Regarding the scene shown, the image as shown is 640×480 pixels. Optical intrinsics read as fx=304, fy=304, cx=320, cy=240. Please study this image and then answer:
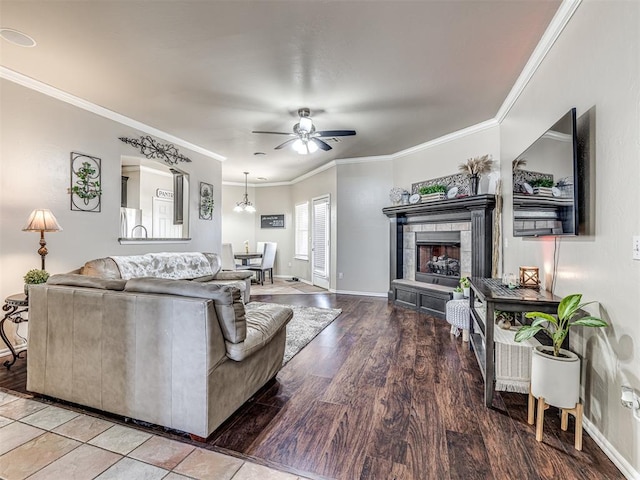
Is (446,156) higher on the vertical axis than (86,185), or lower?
higher

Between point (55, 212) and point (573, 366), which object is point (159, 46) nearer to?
point (55, 212)

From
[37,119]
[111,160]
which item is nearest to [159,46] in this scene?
[37,119]

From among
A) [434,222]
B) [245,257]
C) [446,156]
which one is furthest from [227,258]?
[446,156]

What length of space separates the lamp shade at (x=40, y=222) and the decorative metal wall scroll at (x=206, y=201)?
101 inches

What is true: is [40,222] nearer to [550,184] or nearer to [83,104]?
[83,104]

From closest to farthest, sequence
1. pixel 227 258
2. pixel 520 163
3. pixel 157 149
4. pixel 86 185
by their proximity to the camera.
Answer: pixel 520 163 < pixel 86 185 < pixel 157 149 < pixel 227 258

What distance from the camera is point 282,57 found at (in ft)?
8.76

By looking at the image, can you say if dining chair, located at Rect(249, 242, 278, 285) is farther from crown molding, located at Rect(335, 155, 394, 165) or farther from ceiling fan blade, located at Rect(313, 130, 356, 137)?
ceiling fan blade, located at Rect(313, 130, 356, 137)

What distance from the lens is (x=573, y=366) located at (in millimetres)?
1662

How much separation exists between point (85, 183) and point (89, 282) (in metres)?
2.12

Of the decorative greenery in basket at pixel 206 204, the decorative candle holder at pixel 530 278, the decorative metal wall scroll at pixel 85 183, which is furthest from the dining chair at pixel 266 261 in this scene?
the decorative candle holder at pixel 530 278

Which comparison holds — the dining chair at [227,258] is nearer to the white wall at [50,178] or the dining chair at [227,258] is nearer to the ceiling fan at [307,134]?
the white wall at [50,178]

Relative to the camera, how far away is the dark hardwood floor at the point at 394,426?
5.08 ft

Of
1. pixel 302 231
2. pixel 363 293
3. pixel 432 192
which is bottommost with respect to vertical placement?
pixel 363 293
